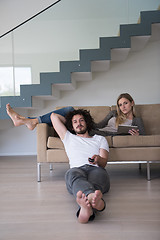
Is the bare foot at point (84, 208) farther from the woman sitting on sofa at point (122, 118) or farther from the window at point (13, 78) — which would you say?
the window at point (13, 78)

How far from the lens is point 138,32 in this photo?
4219 millimetres

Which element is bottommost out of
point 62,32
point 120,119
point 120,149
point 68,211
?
point 68,211

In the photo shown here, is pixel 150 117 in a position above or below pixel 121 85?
below

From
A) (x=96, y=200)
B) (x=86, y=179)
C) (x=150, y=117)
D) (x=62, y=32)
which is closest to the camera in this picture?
(x=96, y=200)

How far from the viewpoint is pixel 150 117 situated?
3.62 meters

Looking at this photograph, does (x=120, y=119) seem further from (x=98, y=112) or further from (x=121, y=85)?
(x=121, y=85)

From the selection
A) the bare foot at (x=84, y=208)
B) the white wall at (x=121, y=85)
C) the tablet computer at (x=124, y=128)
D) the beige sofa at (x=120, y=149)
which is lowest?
the bare foot at (x=84, y=208)

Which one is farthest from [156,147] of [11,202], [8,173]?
[8,173]

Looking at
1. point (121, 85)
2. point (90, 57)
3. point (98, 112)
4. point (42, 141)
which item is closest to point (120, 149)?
point (42, 141)

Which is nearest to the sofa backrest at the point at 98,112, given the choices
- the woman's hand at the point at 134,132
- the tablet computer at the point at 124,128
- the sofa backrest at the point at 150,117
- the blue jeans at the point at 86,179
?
the sofa backrest at the point at 150,117

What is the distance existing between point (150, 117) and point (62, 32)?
1883 mm

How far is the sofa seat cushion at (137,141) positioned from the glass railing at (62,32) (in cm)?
189

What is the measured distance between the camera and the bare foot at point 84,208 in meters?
1.65

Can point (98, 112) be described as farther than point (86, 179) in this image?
Yes
